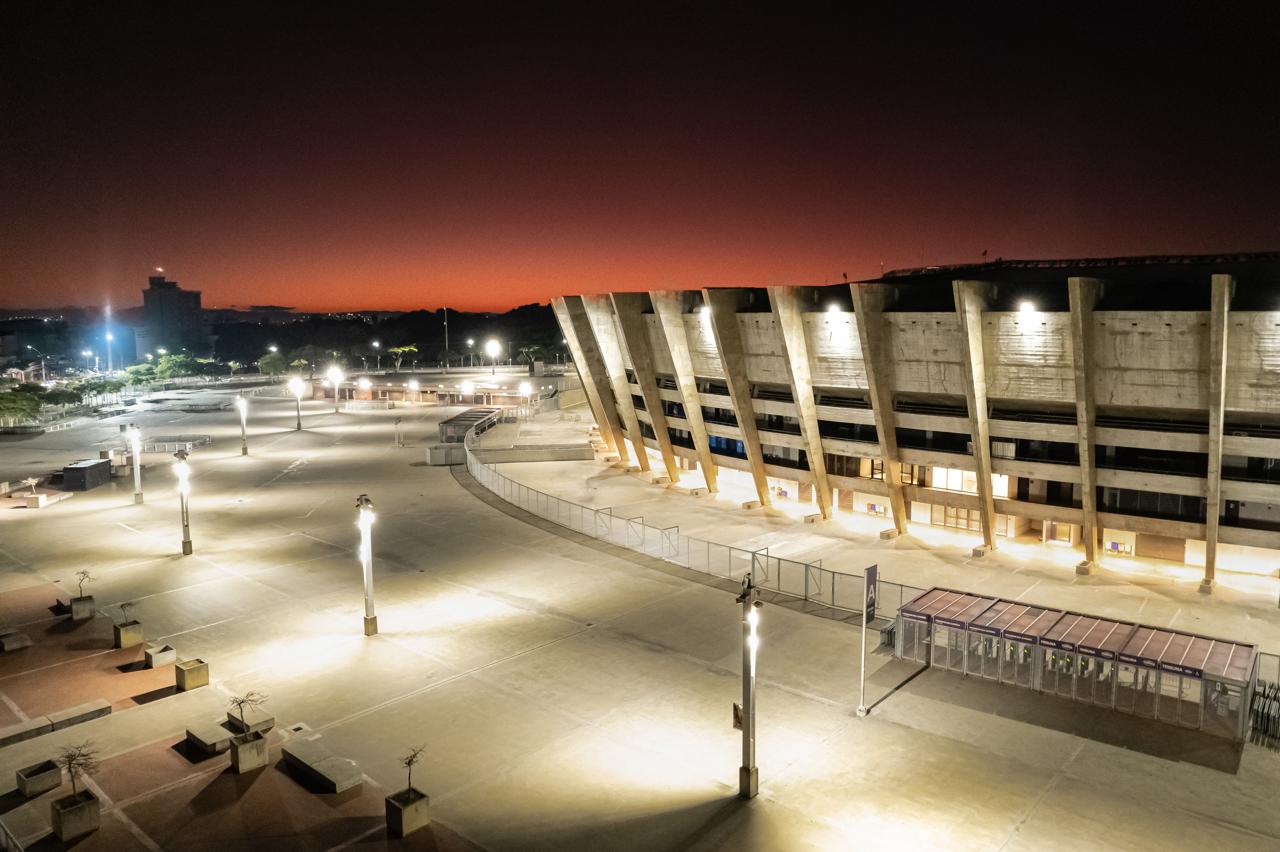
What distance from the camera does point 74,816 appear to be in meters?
14.6

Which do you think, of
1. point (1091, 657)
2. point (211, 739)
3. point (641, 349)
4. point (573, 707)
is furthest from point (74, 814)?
point (641, 349)

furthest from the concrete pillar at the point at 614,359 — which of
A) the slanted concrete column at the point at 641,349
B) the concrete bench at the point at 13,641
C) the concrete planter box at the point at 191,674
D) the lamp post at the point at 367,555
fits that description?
the concrete bench at the point at 13,641

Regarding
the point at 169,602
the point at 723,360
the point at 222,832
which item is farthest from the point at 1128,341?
the point at 169,602

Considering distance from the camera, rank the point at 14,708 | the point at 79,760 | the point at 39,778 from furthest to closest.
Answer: the point at 14,708 < the point at 79,760 < the point at 39,778

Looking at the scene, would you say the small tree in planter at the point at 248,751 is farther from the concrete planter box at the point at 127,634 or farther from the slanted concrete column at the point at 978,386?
the slanted concrete column at the point at 978,386

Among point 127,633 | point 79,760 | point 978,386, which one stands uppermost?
point 978,386

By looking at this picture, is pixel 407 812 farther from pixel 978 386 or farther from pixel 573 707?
pixel 978 386

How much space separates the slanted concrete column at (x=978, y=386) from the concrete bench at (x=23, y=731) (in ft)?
110

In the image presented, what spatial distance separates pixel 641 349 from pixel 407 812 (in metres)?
38.2

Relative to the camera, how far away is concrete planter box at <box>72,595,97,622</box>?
26.3 metres

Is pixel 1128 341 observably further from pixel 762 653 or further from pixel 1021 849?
pixel 1021 849

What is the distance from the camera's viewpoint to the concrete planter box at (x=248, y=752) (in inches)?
661

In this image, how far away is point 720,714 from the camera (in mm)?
20047

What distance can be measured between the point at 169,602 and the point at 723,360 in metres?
28.2
